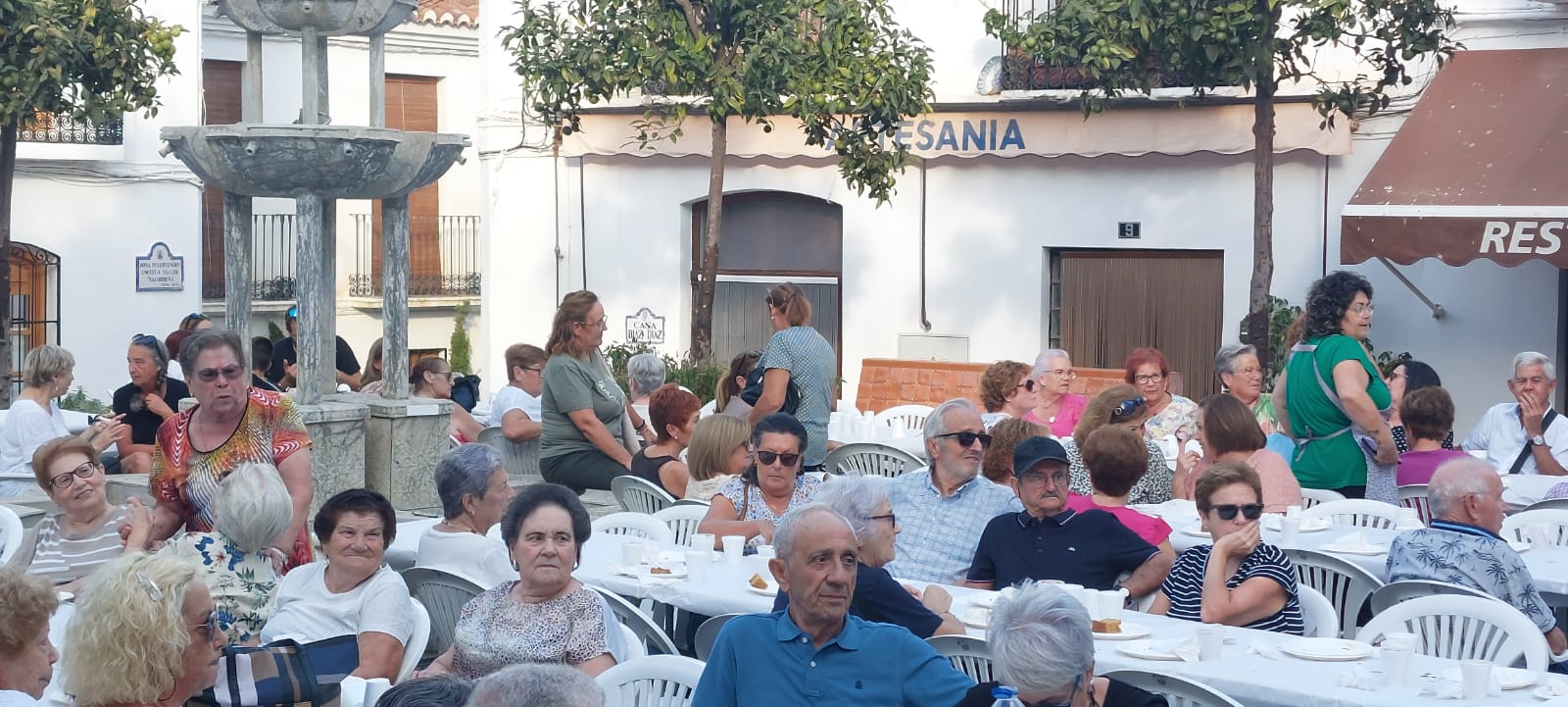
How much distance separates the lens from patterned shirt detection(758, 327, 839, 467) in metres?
9.77

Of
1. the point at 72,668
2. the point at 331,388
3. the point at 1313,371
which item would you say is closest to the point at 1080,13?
the point at 1313,371

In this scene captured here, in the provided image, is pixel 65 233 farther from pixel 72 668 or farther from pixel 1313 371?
pixel 72 668

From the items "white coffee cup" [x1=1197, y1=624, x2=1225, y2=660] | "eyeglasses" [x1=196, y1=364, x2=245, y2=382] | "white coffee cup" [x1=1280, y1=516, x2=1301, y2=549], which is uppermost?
"eyeglasses" [x1=196, y1=364, x2=245, y2=382]

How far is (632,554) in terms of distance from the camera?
6.77m

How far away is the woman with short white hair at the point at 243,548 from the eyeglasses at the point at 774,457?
1997 millimetres

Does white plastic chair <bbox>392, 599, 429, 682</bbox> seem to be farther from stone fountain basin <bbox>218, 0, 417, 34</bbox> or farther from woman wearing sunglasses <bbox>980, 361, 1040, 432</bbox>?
woman wearing sunglasses <bbox>980, 361, 1040, 432</bbox>

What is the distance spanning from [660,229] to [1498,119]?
804 cm

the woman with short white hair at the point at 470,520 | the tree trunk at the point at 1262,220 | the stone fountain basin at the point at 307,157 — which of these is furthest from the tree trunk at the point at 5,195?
the woman with short white hair at the point at 470,520

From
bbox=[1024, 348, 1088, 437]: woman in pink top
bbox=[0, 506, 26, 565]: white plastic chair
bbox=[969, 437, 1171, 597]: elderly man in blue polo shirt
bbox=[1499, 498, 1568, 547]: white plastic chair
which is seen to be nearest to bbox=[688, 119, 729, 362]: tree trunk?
bbox=[1024, 348, 1088, 437]: woman in pink top

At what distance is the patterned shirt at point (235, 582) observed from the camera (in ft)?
18.2

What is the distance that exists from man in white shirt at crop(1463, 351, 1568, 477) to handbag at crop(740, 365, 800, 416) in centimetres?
354

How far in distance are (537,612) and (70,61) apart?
38.8 ft

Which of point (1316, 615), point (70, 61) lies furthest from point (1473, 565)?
point (70, 61)

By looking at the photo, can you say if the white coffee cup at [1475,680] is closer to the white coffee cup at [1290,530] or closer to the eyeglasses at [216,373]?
the white coffee cup at [1290,530]
